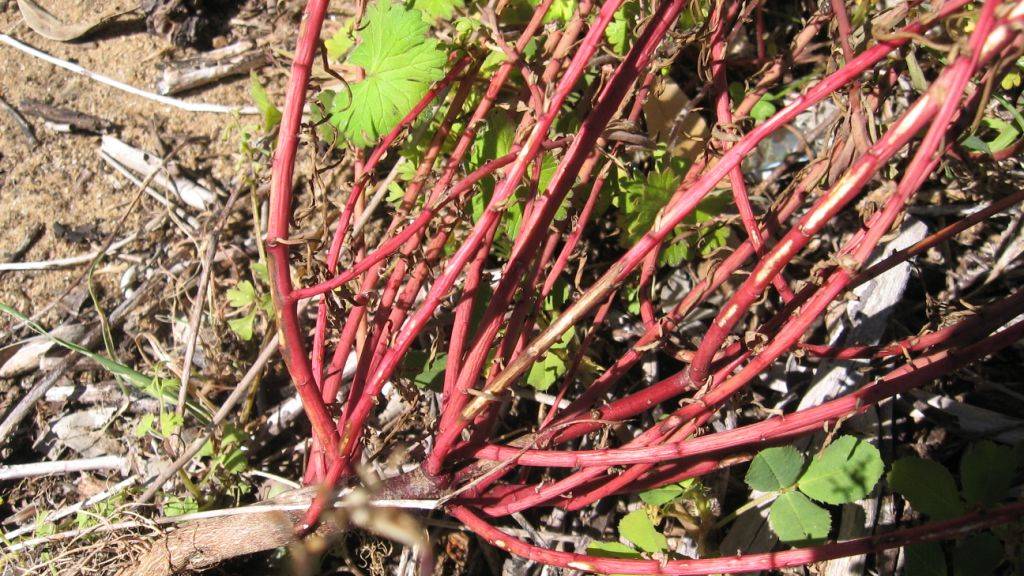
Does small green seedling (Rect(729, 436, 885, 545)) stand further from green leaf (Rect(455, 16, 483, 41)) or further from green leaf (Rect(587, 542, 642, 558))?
green leaf (Rect(455, 16, 483, 41))

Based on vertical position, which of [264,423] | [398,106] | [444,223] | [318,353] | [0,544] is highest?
[398,106]

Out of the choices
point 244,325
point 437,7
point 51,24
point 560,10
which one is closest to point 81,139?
point 51,24

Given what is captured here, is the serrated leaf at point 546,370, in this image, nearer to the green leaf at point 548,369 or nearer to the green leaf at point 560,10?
the green leaf at point 548,369

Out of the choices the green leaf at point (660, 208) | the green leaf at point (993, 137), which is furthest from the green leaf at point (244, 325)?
the green leaf at point (993, 137)

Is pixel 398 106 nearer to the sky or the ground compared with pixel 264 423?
nearer to the sky

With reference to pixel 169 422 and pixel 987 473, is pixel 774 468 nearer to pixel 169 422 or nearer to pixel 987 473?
pixel 987 473

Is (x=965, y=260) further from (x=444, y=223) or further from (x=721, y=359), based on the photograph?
(x=444, y=223)

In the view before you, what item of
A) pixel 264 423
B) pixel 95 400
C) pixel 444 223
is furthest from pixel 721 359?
pixel 95 400
